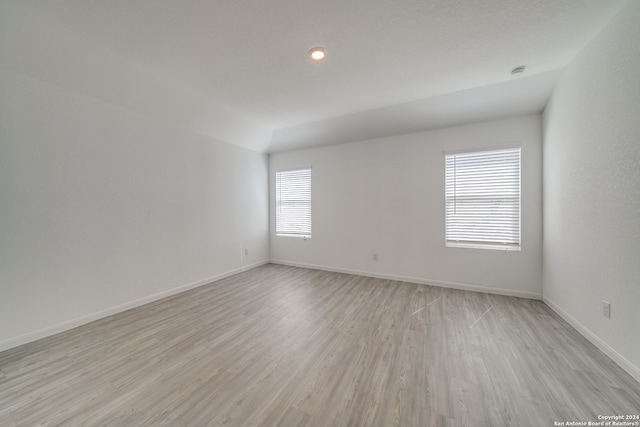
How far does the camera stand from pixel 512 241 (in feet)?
10.8

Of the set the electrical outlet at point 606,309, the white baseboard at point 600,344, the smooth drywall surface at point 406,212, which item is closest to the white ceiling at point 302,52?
the smooth drywall surface at point 406,212

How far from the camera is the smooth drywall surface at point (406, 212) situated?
3193 millimetres

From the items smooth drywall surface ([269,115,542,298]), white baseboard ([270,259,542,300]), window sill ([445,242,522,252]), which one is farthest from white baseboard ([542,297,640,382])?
window sill ([445,242,522,252])

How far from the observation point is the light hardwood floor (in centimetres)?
140

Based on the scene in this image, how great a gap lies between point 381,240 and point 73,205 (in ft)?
13.8

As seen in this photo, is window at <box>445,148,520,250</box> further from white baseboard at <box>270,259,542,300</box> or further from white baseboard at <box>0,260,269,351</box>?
white baseboard at <box>0,260,269,351</box>

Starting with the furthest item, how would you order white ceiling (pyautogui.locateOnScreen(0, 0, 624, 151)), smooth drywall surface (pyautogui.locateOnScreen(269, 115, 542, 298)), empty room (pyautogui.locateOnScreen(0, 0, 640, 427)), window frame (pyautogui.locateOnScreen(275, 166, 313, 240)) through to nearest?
window frame (pyautogui.locateOnScreen(275, 166, 313, 240))
smooth drywall surface (pyautogui.locateOnScreen(269, 115, 542, 298))
white ceiling (pyautogui.locateOnScreen(0, 0, 624, 151))
empty room (pyautogui.locateOnScreen(0, 0, 640, 427))

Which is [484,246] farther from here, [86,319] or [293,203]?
[86,319]

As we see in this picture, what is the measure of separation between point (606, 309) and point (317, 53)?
344 centimetres

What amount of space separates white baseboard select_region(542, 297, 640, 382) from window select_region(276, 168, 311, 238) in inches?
152

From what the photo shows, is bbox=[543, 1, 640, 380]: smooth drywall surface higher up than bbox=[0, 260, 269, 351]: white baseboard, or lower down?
higher up

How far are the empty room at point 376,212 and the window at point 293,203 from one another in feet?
4.12

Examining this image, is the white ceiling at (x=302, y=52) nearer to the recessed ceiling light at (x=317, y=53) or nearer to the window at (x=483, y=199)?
the recessed ceiling light at (x=317, y=53)

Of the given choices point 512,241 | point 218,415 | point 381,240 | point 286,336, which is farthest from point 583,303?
point 218,415
